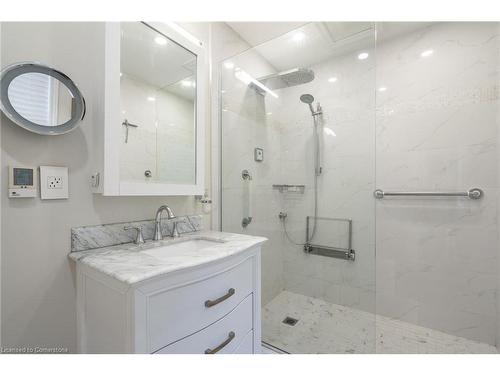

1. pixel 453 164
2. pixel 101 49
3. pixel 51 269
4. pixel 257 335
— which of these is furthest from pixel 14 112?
pixel 453 164

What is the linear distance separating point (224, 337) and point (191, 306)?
0.25 meters

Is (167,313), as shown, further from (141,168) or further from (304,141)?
(304,141)

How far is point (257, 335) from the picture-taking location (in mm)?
1068

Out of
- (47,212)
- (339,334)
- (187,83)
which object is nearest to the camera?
(47,212)

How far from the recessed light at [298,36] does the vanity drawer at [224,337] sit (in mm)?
1573

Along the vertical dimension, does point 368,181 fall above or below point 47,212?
above

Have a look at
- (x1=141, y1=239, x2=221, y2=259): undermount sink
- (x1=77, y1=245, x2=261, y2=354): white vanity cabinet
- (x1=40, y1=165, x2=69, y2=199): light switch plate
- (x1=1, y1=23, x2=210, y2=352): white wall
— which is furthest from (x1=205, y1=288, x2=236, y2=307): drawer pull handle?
(x1=40, y1=165, x2=69, y2=199): light switch plate

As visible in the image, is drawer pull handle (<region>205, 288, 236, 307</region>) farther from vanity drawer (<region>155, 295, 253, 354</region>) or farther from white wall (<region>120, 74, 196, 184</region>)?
white wall (<region>120, 74, 196, 184</region>)

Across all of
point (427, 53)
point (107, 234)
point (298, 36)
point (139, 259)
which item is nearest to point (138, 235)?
point (107, 234)

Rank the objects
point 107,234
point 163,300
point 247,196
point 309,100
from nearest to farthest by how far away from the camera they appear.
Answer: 1. point 163,300
2. point 107,234
3. point 309,100
4. point 247,196

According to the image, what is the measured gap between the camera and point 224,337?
2.85 feet

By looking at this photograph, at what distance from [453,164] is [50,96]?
222 centimetres

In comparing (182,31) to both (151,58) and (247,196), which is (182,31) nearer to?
(151,58)
